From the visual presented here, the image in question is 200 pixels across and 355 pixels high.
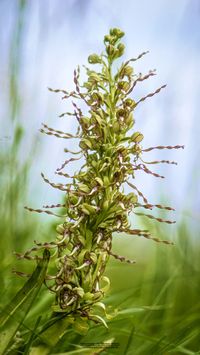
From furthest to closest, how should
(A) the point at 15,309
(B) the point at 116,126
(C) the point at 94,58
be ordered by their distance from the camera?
Answer: (C) the point at 94,58 → (B) the point at 116,126 → (A) the point at 15,309

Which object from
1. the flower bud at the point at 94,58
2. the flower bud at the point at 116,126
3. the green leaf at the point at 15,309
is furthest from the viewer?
the flower bud at the point at 94,58

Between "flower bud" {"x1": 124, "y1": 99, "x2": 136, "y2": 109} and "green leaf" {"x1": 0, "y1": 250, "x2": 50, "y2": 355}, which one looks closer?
"green leaf" {"x1": 0, "y1": 250, "x2": 50, "y2": 355}

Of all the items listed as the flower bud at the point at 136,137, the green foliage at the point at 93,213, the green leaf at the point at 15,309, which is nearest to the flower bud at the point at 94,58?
the green foliage at the point at 93,213

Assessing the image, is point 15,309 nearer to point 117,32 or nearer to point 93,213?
point 93,213

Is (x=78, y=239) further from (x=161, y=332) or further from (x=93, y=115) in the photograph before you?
(x=161, y=332)

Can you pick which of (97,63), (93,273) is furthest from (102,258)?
(97,63)

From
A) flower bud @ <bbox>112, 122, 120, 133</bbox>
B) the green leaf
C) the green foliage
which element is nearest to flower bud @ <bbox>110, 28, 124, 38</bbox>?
the green foliage

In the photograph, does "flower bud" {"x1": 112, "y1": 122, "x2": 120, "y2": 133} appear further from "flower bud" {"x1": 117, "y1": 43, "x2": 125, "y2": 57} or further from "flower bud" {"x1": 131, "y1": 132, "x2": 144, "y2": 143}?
"flower bud" {"x1": 117, "y1": 43, "x2": 125, "y2": 57}

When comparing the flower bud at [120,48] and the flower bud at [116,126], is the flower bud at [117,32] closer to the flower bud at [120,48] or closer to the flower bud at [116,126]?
the flower bud at [120,48]

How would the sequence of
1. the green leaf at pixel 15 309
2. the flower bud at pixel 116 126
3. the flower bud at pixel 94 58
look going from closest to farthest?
the green leaf at pixel 15 309 → the flower bud at pixel 116 126 → the flower bud at pixel 94 58

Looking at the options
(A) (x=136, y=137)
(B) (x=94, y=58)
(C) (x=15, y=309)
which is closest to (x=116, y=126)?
(A) (x=136, y=137)

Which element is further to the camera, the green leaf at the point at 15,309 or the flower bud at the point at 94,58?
the flower bud at the point at 94,58
